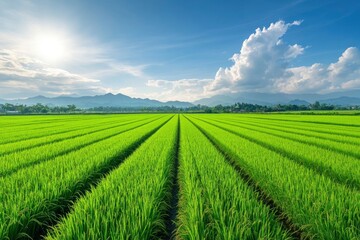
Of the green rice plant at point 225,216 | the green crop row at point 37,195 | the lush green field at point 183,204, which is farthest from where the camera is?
the green crop row at point 37,195

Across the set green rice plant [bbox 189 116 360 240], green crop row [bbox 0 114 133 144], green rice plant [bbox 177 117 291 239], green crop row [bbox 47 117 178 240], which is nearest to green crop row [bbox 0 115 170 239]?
green crop row [bbox 47 117 178 240]

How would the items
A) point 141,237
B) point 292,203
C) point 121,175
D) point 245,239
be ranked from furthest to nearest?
point 121,175, point 292,203, point 141,237, point 245,239

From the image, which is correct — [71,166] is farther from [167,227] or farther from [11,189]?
[167,227]

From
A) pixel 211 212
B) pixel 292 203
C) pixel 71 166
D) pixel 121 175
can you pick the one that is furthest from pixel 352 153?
pixel 71 166

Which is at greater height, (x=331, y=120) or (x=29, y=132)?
(x=29, y=132)

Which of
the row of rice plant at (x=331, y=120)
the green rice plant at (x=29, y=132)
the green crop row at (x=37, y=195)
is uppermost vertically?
the green crop row at (x=37, y=195)

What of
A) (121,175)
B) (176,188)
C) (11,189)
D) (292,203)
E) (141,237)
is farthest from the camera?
(176,188)

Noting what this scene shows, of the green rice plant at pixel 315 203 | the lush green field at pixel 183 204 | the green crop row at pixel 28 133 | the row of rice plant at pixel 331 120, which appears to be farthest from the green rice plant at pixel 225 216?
the row of rice plant at pixel 331 120

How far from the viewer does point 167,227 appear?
14.9 feet

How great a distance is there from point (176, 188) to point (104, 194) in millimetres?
2751

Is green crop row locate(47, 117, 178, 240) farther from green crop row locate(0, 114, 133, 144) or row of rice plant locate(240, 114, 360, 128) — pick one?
row of rice plant locate(240, 114, 360, 128)

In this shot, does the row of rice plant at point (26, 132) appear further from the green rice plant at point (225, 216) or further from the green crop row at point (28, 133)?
the green rice plant at point (225, 216)

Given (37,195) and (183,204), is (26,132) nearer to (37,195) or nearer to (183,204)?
(37,195)

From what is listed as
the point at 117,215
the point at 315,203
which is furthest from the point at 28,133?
the point at 315,203
